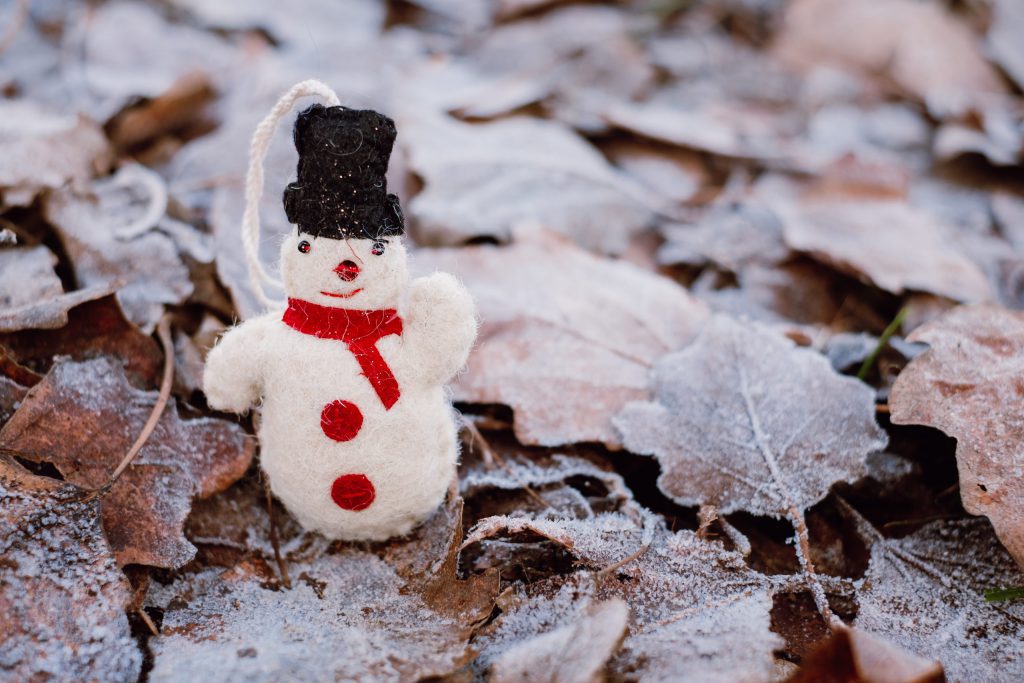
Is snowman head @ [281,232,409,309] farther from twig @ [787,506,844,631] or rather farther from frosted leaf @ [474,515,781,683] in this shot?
twig @ [787,506,844,631]

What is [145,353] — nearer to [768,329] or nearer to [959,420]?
[768,329]

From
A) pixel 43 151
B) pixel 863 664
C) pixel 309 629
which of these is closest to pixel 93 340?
pixel 309 629

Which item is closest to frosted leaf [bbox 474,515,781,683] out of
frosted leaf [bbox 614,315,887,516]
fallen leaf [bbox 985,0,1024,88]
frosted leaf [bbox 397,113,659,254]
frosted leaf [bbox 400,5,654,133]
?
frosted leaf [bbox 614,315,887,516]

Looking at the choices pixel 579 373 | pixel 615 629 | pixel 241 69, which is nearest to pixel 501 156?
pixel 579 373

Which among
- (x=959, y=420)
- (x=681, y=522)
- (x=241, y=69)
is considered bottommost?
(x=241, y=69)

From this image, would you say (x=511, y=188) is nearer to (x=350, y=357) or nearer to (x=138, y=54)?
(x=350, y=357)

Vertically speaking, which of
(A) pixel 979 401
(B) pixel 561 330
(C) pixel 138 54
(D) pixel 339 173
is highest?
(D) pixel 339 173

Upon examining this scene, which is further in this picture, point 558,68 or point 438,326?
point 558,68
